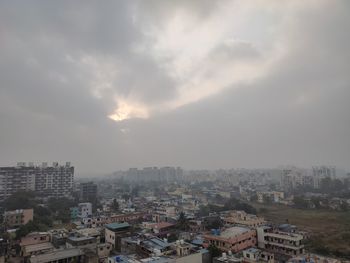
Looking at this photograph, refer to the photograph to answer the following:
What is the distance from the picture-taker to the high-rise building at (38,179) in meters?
36.9

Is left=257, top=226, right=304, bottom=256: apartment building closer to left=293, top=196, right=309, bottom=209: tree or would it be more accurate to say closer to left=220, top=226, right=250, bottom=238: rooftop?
left=220, top=226, right=250, bottom=238: rooftop

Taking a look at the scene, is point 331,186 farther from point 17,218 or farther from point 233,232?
point 17,218

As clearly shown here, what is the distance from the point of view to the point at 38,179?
40312mm

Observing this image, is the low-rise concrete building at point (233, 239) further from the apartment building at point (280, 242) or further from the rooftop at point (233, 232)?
the apartment building at point (280, 242)

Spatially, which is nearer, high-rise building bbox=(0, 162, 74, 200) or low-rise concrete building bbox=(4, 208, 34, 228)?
low-rise concrete building bbox=(4, 208, 34, 228)

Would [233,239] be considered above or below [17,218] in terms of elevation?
above

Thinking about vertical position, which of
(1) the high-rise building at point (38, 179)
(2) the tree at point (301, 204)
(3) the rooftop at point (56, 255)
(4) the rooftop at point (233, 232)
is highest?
(1) the high-rise building at point (38, 179)

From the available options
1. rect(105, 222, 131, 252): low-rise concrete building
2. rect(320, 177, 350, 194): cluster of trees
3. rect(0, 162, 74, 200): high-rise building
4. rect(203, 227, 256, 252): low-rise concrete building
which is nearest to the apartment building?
rect(203, 227, 256, 252): low-rise concrete building

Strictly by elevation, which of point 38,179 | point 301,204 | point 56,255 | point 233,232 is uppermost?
point 38,179

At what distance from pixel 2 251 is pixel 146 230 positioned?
7969mm

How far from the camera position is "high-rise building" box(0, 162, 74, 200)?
36906 millimetres

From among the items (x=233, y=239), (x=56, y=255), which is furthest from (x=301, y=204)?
(x=56, y=255)

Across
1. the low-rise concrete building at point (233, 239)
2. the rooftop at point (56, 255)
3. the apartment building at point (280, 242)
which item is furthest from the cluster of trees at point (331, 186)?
the rooftop at point (56, 255)

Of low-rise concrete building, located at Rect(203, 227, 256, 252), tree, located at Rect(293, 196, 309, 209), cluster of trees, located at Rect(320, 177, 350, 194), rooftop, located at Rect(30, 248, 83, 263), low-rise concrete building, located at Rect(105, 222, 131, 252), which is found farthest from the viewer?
cluster of trees, located at Rect(320, 177, 350, 194)
